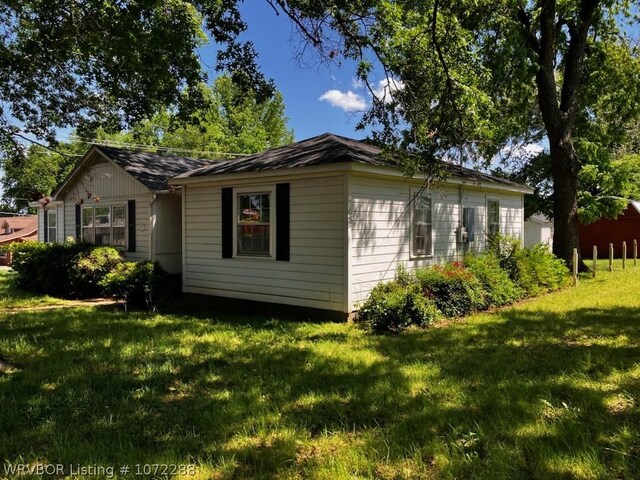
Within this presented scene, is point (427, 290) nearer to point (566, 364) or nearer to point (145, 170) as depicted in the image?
point (566, 364)

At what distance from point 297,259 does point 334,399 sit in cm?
473

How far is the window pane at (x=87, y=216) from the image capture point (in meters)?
14.9

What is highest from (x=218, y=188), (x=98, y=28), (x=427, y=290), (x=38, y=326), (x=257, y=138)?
(x=257, y=138)

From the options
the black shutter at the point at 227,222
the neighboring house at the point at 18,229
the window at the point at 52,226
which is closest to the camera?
the black shutter at the point at 227,222

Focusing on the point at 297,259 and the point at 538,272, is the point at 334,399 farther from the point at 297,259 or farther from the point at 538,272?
the point at 538,272

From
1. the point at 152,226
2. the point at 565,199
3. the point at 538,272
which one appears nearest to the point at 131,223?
the point at 152,226

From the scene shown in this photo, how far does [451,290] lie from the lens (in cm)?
909

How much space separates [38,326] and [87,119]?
188 inches

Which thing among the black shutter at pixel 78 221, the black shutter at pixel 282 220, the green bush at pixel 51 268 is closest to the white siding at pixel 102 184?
the black shutter at pixel 78 221

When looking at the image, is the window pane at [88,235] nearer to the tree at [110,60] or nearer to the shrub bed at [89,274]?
the shrub bed at [89,274]

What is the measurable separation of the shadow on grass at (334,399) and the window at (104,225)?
267 inches

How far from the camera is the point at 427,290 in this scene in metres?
8.98

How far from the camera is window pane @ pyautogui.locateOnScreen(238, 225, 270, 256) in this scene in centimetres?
970

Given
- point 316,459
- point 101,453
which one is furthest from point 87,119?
point 316,459
